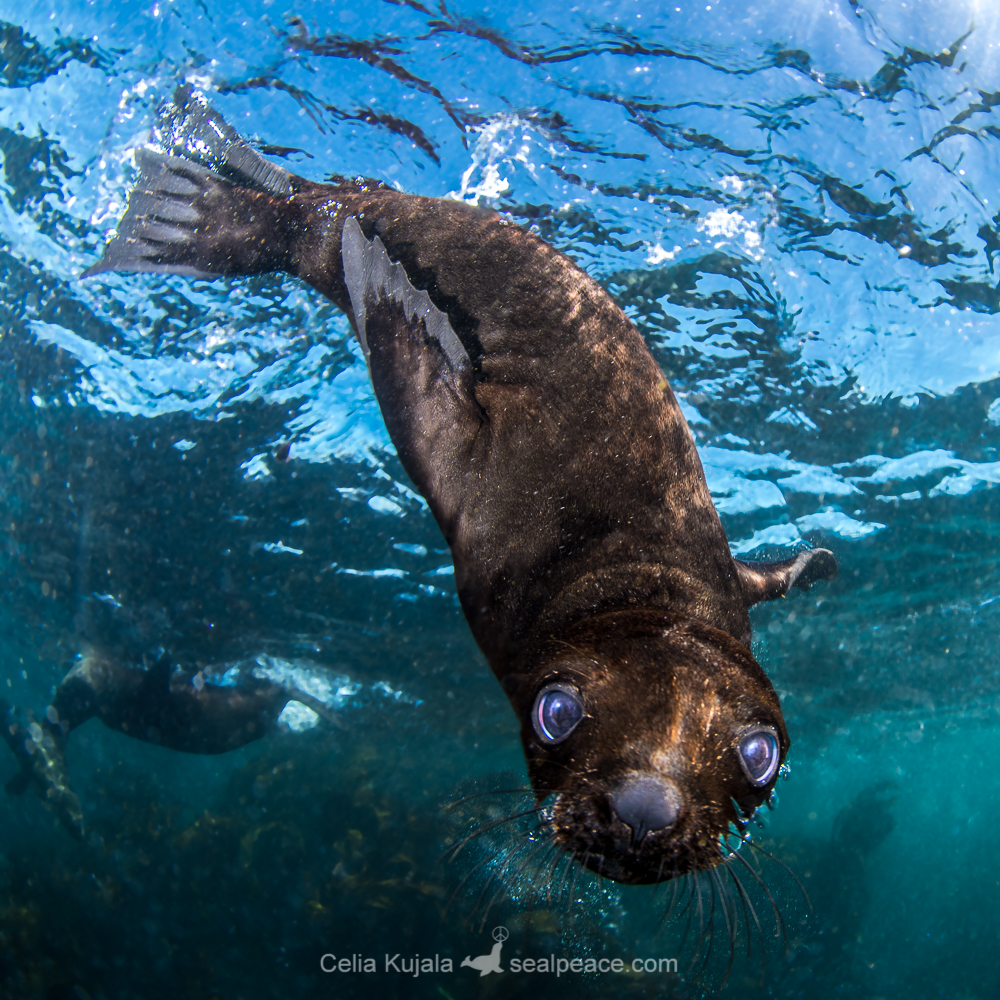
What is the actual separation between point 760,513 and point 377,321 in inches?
429

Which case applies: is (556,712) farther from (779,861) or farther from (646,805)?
(779,861)

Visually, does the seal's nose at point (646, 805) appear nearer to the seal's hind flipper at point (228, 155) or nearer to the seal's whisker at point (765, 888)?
the seal's whisker at point (765, 888)

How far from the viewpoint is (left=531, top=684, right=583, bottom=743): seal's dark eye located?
2385mm

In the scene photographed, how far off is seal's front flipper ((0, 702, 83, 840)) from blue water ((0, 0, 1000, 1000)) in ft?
11.7

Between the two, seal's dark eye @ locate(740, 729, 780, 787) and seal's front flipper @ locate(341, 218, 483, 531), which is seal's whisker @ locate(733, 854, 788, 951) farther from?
seal's front flipper @ locate(341, 218, 483, 531)

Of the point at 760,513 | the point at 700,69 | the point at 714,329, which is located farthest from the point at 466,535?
the point at 760,513

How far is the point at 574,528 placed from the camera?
317 centimetres

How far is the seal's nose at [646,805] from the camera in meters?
2.07

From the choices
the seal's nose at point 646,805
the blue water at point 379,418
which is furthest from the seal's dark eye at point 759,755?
the blue water at point 379,418

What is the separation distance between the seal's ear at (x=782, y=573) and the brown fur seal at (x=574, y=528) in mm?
35

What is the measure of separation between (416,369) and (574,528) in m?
1.16

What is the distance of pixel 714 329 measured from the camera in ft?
27.7

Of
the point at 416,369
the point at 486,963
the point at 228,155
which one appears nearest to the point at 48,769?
the point at 486,963

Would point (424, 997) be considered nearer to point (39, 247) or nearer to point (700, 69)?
point (39, 247)
